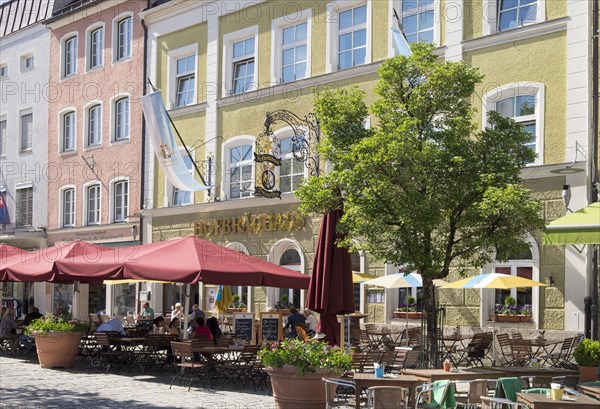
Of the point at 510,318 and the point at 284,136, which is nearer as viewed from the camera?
the point at 510,318

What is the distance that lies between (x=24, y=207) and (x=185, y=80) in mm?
11572

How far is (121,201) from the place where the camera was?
106 ft

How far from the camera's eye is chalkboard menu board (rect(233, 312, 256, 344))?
21.8 metres

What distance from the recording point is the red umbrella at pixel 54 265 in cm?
1844

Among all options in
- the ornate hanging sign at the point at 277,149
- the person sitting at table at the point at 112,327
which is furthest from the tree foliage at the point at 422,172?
the ornate hanging sign at the point at 277,149

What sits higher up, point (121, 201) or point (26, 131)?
point (26, 131)

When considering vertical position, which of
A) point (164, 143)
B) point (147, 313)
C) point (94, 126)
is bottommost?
point (147, 313)

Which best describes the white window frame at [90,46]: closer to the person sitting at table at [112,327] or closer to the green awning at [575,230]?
the person sitting at table at [112,327]

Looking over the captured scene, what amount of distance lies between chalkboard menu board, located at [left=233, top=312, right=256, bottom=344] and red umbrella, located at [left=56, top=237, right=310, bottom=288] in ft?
12.4

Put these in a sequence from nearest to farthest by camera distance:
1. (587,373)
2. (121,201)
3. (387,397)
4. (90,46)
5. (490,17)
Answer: (387,397) < (587,373) < (490,17) < (121,201) < (90,46)

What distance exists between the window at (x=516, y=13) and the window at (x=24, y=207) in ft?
73.9

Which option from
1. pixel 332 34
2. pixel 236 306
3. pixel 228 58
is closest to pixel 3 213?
pixel 228 58

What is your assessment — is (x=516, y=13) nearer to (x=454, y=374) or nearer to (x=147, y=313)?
(x=454, y=374)

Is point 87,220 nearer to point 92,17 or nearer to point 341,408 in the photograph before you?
point 92,17
